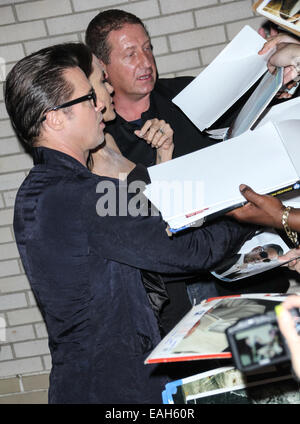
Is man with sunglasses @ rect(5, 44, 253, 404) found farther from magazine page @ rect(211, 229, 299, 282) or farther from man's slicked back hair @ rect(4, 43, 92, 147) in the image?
magazine page @ rect(211, 229, 299, 282)

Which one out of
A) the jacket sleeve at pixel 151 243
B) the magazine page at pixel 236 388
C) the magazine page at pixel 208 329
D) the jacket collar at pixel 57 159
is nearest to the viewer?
the magazine page at pixel 208 329

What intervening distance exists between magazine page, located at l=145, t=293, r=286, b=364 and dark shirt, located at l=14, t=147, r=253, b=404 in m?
0.17

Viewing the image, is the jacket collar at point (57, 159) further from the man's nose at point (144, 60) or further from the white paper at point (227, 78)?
the man's nose at point (144, 60)

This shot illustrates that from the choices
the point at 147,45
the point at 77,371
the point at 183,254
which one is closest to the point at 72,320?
the point at 77,371

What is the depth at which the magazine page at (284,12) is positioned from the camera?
5.92 ft

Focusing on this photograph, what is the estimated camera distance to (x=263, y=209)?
1629 mm

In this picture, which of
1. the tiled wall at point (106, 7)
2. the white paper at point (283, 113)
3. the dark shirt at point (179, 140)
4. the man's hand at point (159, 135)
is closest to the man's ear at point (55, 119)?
the man's hand at point (159, 135)

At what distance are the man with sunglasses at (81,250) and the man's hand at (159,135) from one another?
591 millimetres

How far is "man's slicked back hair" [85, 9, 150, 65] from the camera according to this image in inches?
110

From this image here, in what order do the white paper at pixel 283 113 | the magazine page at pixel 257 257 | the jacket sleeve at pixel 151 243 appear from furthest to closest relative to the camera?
the magazine page at pixel 257 257, the white paper at pixel 283 113, the jacket sleeve at pixel 151 243

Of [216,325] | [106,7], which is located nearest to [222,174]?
[216,325]

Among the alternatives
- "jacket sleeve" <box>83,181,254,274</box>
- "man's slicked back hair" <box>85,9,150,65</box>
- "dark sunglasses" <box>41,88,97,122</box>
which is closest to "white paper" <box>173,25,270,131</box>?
"dark sunglasses" <box>41,88,97,122</box>

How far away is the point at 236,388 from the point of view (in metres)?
1.54
